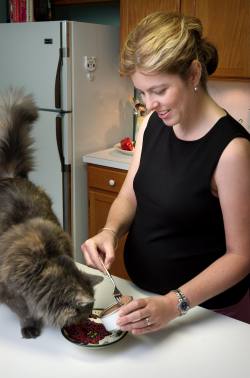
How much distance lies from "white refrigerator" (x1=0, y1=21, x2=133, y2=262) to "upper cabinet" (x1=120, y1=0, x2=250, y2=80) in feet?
1.66

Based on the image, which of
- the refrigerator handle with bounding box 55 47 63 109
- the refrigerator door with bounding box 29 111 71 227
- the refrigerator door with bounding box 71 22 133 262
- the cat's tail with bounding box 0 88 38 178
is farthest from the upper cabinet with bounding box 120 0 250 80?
the cat's tail with bounding box 0 88 38 178

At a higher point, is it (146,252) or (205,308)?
(146,252)

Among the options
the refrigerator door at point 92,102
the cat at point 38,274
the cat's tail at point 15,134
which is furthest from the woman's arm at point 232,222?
the refrigerator door at point 92,102

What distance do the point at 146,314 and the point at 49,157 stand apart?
194cm

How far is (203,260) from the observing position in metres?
1.27

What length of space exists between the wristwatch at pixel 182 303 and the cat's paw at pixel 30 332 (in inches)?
13.5

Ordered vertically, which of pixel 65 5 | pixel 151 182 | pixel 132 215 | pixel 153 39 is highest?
pixel 65 5

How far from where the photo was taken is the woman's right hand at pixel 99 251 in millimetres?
1198

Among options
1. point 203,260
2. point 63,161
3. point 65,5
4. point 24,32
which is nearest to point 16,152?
point 203,260

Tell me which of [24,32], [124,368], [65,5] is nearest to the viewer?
[124,368]

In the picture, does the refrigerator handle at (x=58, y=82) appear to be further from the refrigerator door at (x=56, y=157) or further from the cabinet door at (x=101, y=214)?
the cabinet door at (x=101, y=214)

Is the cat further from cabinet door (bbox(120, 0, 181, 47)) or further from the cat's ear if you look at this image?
cabinet door (bbox(120, 0, 181, 47))

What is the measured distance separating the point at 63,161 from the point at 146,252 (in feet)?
4.92

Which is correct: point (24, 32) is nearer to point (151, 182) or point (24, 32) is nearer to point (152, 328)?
point (151, 182)
